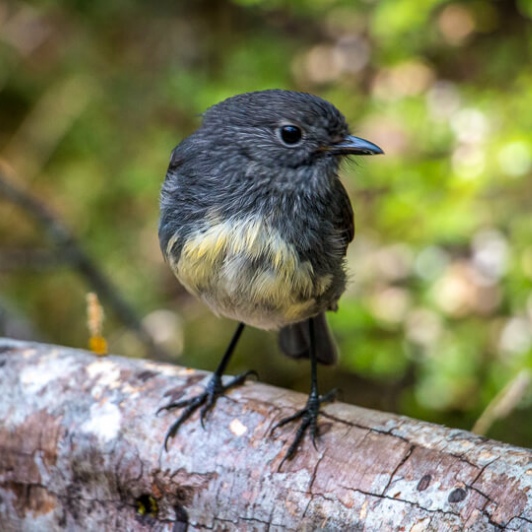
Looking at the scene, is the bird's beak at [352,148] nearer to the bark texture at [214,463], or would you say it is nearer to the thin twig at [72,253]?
the bark texture at [214,463]

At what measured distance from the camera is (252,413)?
2627 mm

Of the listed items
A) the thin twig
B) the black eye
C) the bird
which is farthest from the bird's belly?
the thin twig

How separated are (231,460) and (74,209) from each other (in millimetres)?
4581

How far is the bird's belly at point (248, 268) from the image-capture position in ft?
8.11

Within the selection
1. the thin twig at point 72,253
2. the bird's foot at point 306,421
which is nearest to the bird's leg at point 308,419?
the bird's foot at point 306,421

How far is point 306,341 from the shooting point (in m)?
3.32

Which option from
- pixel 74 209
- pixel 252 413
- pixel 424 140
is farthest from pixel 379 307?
pixel 74 209

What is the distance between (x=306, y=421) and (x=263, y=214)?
0.69 m

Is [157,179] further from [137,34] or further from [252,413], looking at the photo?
[252,413]

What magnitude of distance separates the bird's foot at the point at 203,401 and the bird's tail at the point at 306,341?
0.42 metres

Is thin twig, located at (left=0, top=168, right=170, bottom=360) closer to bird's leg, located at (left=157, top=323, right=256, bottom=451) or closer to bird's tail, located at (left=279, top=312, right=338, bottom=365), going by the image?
bird's tail, located at (left=279, top=312, right=338, bottom=365)

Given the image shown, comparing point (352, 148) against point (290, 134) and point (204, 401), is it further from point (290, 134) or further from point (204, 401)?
point (204, 401)

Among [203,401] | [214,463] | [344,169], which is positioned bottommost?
[214,463]

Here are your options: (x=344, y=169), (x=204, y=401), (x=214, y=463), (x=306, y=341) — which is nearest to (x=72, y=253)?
(x=306, y=341)
